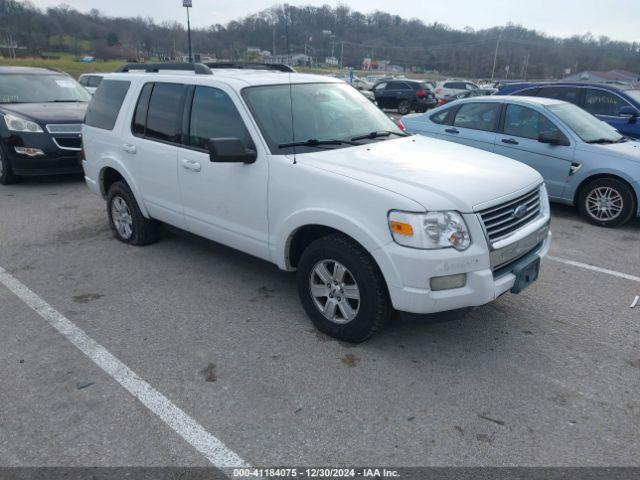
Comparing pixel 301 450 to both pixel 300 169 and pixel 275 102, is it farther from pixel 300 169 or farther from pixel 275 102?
pixel 275 102

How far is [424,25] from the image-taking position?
8462 centimetres

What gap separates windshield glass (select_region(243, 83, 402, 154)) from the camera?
3.92 m

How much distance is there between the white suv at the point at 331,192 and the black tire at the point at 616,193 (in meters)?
3.15

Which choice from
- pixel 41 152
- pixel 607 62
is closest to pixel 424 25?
pixel 607 62

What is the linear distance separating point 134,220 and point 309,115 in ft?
7.98

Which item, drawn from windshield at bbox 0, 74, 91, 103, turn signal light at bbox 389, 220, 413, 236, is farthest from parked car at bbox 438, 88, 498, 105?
turn signal light at bbox 389, 220, 413, 236

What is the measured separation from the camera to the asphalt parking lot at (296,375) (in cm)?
266

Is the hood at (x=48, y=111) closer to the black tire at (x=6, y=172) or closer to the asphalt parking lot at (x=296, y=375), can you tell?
the black tire at (x=6, y=172)

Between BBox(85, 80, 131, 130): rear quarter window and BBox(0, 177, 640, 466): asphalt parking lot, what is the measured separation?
160 cm

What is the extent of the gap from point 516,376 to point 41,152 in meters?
7.70

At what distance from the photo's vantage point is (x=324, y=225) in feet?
11.3

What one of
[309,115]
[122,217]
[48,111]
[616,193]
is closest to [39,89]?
[48,111]

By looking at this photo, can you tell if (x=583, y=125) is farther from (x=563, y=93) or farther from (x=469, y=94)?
(x=469, y=94)

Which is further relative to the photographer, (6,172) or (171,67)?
(6,172)
